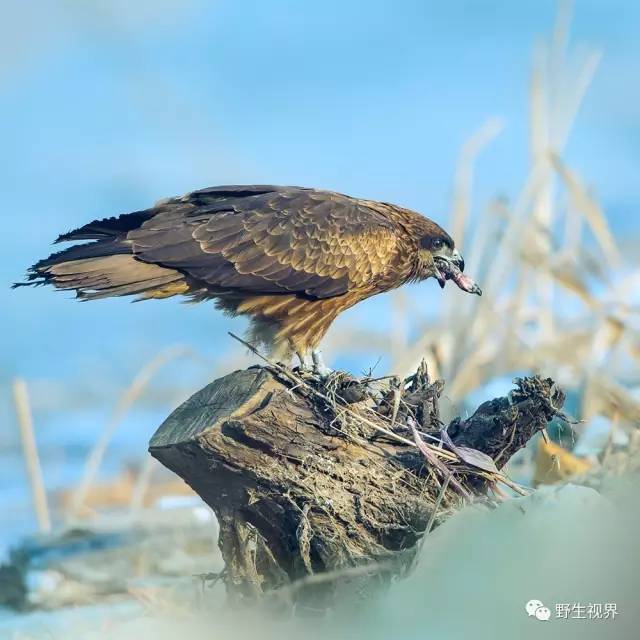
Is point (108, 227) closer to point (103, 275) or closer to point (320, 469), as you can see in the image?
point (103, 275)

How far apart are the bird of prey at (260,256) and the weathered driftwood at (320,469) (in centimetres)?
115

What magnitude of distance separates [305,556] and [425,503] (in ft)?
1.78

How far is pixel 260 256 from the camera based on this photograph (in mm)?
5668

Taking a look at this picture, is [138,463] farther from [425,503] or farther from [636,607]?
[636,607]

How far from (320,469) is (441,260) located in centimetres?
278

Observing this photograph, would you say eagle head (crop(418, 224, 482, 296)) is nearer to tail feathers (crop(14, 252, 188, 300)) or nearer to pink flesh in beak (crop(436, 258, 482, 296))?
pink flesh in beak (crop(436, 258, 482, 296))

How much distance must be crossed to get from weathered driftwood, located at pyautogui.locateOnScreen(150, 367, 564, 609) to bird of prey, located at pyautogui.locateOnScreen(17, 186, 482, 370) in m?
1.15

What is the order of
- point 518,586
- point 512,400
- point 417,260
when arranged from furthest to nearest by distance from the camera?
point 417,260 < point 512,400 < point 518,586

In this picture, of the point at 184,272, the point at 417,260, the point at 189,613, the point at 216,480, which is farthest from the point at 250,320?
the point at 189,613

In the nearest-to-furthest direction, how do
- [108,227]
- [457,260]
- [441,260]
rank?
[108,227] < [441,260] < [457,260]

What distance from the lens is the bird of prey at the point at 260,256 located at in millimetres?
5227

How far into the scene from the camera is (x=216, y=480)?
4.27 metres

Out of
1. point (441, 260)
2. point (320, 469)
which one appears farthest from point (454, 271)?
point (320, 469)

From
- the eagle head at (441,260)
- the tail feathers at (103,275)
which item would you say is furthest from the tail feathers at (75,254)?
the eagle head at (441,260)
